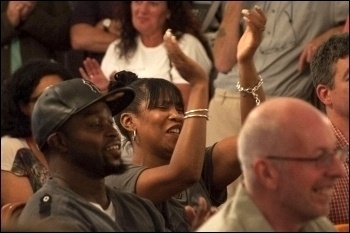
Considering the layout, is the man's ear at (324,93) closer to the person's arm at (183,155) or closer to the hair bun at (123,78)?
the person's arm at (183,155)

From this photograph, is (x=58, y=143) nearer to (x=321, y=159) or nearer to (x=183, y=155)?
(x=183, y=155)

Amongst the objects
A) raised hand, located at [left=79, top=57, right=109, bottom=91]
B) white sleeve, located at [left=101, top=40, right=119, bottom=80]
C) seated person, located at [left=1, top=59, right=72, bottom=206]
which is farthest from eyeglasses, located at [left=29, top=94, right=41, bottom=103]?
white sleeve, located at [left=101, top=40, right=119, bottom=80]

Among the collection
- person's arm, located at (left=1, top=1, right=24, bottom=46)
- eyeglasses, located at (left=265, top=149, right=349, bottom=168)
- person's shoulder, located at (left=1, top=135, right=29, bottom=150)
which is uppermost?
eyeglasses, located at (left=265, top=149, right=349, bottom=168)

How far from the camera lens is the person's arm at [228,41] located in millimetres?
6789

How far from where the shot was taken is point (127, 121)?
201 inches

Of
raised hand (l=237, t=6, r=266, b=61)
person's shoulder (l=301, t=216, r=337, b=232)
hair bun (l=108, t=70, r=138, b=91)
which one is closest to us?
person's shoulder (l=301, t=216, r=337, b=232)

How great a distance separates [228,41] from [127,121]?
5.95 feet

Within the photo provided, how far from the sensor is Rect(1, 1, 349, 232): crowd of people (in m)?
3.71

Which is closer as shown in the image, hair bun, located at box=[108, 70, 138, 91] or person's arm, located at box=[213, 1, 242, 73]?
hair bun, located at box=[108, 70, 138, 91]

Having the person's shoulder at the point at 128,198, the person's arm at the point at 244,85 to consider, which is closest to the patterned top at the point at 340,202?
the person's arm at the point at 244,85

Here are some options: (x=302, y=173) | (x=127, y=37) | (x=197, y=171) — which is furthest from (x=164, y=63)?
(x=302, y=173)

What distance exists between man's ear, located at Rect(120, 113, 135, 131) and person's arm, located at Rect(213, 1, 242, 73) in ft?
5.84

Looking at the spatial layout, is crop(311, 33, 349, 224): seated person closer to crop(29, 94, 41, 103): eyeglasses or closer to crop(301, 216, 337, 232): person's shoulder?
crop(301, 216, 337, 232): person's shoulder

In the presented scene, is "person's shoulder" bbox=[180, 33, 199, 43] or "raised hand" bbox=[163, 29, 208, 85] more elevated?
"raised hand" bbox=[163, 29, 208, 85]
